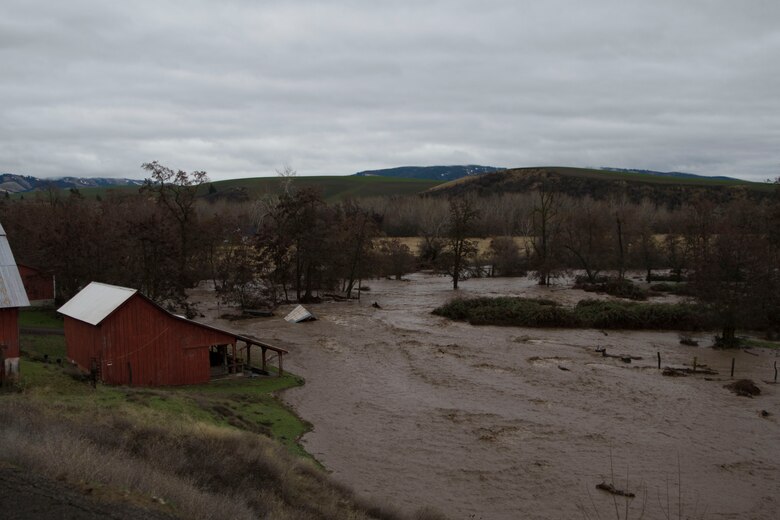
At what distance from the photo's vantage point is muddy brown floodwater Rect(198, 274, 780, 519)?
17.9 meters

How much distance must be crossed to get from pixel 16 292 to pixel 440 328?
1087 inches

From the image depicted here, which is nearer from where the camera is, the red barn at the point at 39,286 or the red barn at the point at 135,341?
the red barn at the point at 135,341

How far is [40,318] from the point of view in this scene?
41344mm

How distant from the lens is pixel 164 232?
148 ft

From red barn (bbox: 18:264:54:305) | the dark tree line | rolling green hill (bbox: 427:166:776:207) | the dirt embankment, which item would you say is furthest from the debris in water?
rolling green hill (bbox: 427:166:776:207)

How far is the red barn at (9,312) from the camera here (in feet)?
71.9

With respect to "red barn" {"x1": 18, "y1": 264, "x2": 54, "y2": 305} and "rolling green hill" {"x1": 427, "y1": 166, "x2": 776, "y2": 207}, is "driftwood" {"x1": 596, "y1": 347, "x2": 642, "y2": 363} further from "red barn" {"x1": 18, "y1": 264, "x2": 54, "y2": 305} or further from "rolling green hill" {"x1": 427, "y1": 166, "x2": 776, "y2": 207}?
"rolling green hill" {"x1": 427, "y1": 166, "x2": 776, "y2": 207}

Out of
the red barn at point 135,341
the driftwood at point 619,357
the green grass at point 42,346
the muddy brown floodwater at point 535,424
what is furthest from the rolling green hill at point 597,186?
the red barn at point 135,341

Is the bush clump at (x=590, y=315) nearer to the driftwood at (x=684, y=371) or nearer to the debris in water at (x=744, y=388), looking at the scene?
the driftwood at (x=684, y=371)

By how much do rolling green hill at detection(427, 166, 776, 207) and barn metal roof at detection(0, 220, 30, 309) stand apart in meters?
137

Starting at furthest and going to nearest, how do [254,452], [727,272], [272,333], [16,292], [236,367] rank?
[272,333]
[727,272]
[236,367]
[16,292]
[254,452]

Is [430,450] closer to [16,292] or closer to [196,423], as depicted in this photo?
[196,423]

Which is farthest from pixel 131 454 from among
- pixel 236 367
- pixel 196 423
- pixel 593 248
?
pixel 593 248

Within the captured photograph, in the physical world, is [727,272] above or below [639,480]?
above
